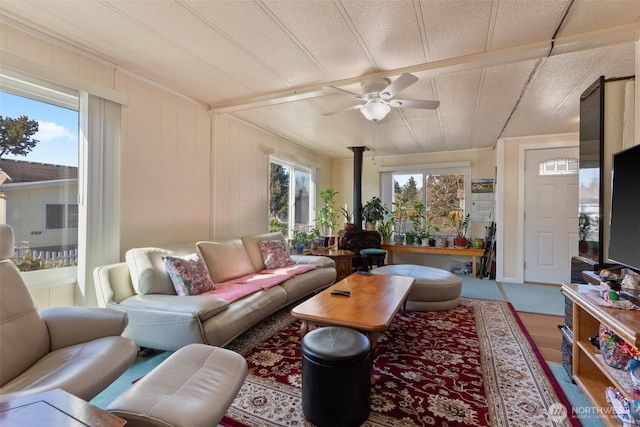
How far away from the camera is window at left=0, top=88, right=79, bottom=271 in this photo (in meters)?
2.06

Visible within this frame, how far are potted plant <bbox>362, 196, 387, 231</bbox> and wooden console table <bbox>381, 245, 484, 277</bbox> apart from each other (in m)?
0.49

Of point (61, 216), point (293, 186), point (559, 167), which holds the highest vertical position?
point (559, 167)

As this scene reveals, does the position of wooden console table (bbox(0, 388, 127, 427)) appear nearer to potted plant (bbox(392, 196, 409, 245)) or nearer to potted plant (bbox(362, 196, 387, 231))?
potted plant (bbox(362, 196, 387, 231))

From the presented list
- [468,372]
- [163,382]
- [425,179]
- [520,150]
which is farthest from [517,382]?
[425,179]

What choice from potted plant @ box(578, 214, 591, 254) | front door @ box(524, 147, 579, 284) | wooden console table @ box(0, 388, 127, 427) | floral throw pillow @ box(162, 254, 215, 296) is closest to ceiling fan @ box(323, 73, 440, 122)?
potted plant @ box(578, 214, 591, 254)

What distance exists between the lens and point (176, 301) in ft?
7.09

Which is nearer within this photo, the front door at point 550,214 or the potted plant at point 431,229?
the front door at point 550,214

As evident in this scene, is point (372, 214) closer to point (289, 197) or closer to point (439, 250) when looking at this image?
point (439, 250)

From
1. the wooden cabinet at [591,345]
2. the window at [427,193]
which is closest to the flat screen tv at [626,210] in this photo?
the wooden cabinet at [591,345]

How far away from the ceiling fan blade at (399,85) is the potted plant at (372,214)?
335 cm

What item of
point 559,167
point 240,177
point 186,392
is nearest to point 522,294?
point 559,167

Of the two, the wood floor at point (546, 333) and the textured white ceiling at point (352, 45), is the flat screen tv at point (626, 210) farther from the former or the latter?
the wood floor at point (546, 333)

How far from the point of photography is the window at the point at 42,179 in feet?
6.75

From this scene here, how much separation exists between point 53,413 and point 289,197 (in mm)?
4656
